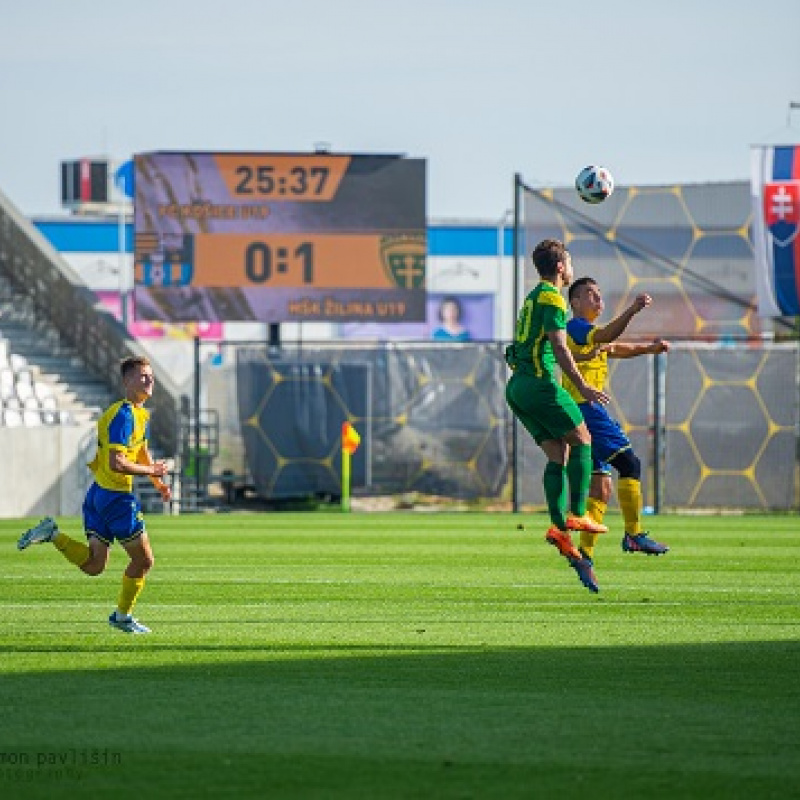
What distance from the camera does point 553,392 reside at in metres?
14.1

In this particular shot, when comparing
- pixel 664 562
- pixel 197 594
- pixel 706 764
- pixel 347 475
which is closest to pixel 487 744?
pixel 706 764

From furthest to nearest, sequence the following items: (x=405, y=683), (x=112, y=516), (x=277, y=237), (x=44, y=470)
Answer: (x=277, y=237) → (x=44, y=470) → (x=112, y=516) → (x=405, y=683)

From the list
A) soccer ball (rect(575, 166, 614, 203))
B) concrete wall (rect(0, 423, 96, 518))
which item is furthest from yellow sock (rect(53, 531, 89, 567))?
concrete wall (rect(0, 423, 96, 518))

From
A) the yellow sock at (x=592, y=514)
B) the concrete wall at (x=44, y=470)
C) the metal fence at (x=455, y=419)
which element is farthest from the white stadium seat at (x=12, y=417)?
the yellow sock at (x=592, y=514)

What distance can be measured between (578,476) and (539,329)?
111 cm

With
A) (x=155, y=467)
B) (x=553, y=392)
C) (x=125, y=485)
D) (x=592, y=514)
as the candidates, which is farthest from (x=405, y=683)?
(x=592, y=514)

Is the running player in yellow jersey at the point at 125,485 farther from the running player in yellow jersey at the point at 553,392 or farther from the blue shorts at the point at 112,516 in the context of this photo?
the running player in yellow jersey at the point at 553,392

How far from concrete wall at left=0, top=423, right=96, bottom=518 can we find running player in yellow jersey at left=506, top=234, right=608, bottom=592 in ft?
A: 61.8

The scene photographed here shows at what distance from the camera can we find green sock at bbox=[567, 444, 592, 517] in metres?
14.5

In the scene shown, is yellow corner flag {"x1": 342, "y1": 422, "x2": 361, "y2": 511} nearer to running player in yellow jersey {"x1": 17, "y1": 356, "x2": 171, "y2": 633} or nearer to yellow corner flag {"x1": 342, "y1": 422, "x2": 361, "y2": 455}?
yellow corner flag {"x1": 342, "y1": 422, "x2": 361, "y2": 455}

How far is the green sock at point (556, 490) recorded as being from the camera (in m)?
14.2

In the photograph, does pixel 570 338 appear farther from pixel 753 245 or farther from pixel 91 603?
pixel 753 245

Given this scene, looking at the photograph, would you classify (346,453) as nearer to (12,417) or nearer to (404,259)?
(12,417)

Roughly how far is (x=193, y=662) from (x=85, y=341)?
30.0 m
